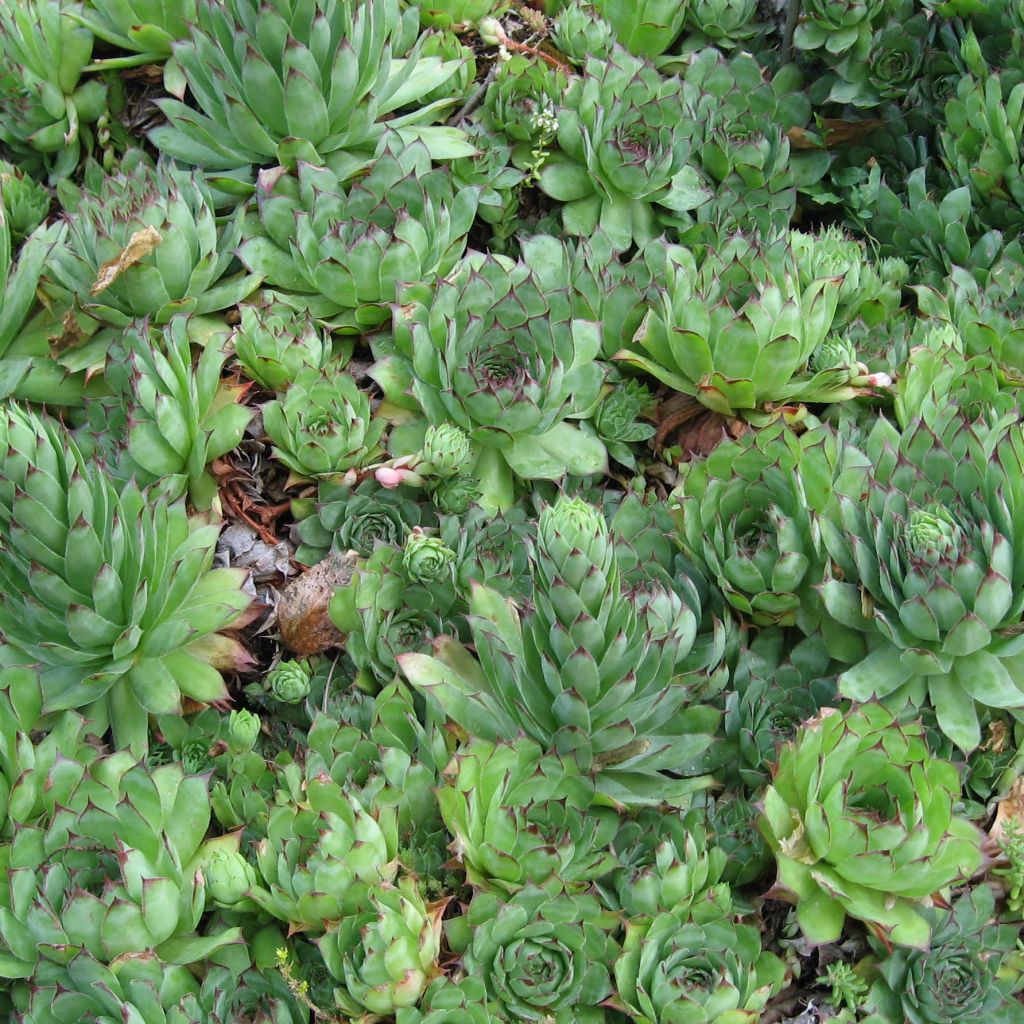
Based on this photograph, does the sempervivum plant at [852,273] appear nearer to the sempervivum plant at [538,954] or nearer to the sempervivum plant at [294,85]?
the sempervivum plant at [294,85]

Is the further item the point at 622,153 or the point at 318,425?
the point at 622,153

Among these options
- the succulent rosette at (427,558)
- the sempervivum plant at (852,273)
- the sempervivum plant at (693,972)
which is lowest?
the sempervivum plant at (693,972)

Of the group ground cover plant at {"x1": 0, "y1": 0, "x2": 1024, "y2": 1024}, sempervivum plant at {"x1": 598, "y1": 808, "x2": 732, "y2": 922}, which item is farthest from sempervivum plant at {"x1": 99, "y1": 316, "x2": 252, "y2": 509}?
sempervivum plant at {"x1": 598, "y1": 808, "x2": 732, "y2": 922}

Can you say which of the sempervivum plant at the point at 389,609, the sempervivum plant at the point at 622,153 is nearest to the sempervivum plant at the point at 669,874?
the sempervivum plant at the point at 389,609

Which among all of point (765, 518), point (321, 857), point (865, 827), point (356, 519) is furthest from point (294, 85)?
point (865, 827)

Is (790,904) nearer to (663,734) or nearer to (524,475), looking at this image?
(663,734)

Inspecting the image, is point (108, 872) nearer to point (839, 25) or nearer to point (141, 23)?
point (141, 23)

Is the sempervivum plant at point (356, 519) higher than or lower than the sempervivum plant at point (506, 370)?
lower
